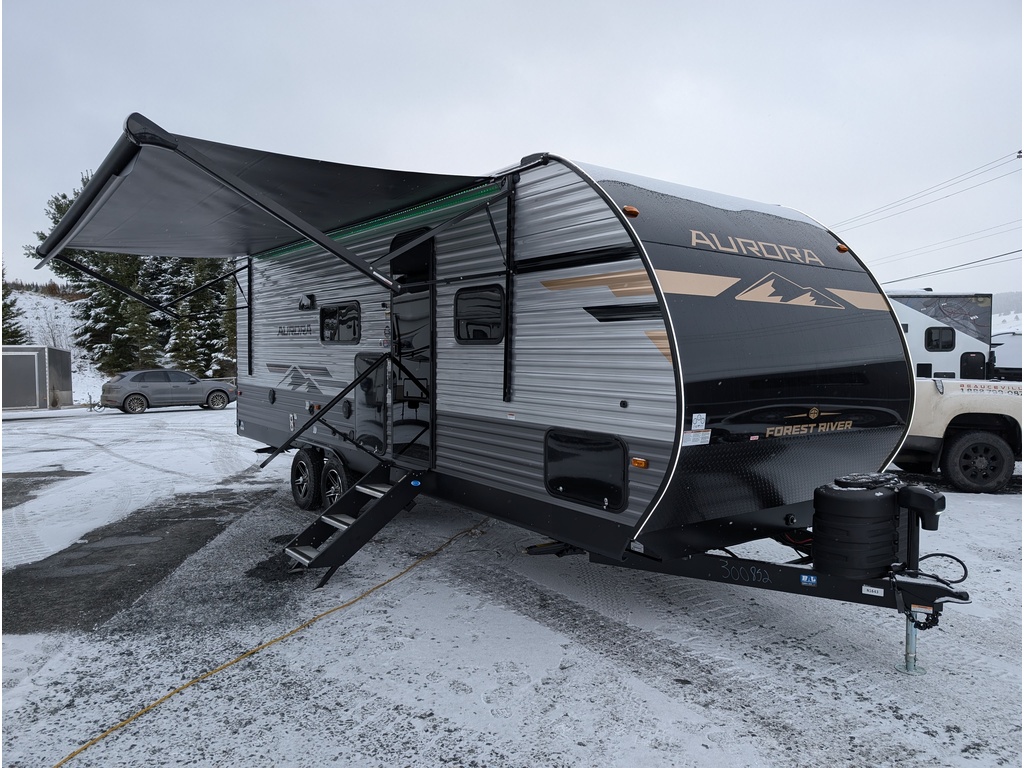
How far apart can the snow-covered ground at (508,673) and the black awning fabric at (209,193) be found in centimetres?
270

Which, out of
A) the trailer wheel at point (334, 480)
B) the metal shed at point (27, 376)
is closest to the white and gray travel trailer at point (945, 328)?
the trailer wheel at point (334, 480)

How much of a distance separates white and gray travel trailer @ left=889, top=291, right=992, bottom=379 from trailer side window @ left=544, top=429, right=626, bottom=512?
39.6 feet

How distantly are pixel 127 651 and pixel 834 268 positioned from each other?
5.42 meters

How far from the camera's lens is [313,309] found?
7785 mm

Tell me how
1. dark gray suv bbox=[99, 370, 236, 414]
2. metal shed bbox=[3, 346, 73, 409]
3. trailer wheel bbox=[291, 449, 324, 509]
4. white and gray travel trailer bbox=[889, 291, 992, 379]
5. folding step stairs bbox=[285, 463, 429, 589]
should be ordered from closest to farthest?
folding step stairs bbox=[285, 463, 429, 589]
trailer wheel bbox=[291, 449, 324, 509]
white and gray travel trailer bbox=[889, 291, 992, 379]
dark gray suv bbox=[99, 370, 236, 414]
metal shed bbox=[3, 346, 73, 409]

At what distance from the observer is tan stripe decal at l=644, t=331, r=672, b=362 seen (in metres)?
3.79

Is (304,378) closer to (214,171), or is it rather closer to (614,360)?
(214,171)

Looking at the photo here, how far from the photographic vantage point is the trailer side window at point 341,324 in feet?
23.0

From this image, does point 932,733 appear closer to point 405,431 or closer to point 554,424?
point 554,424

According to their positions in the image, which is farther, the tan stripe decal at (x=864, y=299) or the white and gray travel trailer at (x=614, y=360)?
the tan stripe decal at (x=864, y=299)

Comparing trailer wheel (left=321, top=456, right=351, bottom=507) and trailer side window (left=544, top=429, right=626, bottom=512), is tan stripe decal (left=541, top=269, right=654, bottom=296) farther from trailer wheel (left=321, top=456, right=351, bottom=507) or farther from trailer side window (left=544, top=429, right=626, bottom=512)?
trailer wheel (left=321, top=456, right=351, bottom=507)

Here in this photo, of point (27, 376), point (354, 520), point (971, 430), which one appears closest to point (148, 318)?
point (27, 376)

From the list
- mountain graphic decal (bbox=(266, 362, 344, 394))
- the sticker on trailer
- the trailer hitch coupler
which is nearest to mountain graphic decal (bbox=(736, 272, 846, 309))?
the sticker on trailer

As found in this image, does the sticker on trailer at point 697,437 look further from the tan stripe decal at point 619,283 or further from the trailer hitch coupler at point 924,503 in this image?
the trailer hitch coupler at point 924,503
